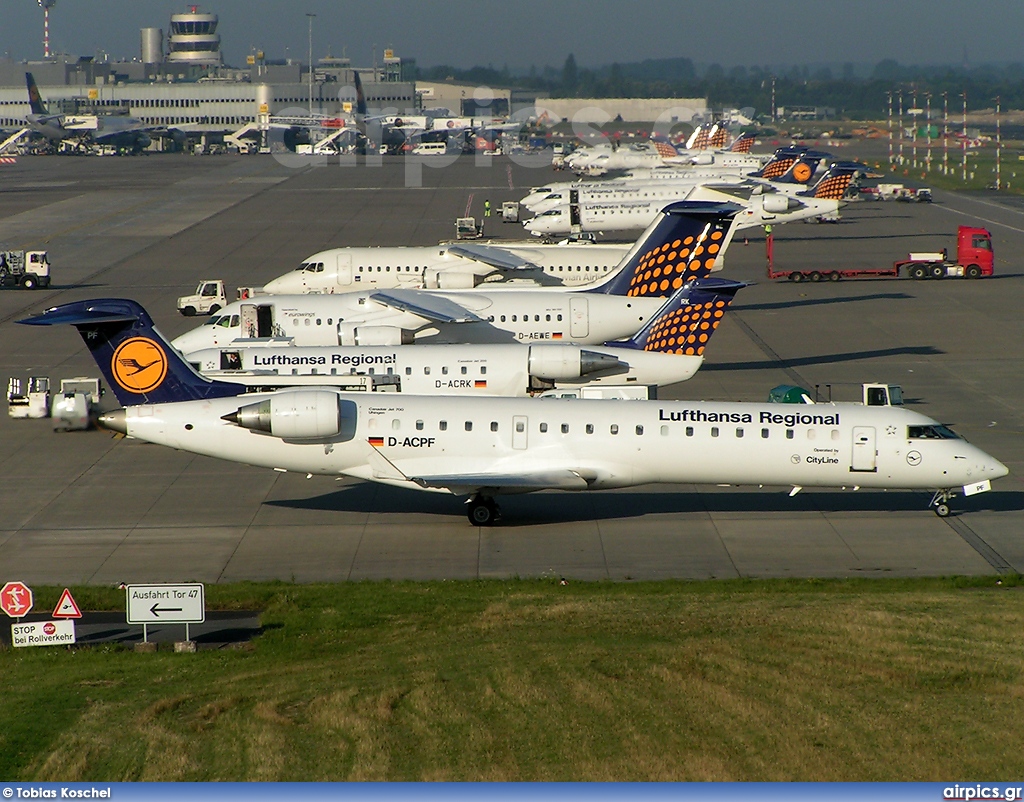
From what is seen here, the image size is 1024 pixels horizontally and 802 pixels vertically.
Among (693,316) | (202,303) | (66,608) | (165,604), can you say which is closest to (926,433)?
(693,316)

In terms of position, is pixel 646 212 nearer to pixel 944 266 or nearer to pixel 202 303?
pixel 944 266

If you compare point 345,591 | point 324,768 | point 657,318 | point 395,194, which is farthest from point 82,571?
point 395,194

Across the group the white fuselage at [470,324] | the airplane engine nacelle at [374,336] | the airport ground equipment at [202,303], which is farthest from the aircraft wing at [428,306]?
the airport ground equipment at [202,303]

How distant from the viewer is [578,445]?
30.4 metres

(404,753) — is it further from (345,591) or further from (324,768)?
(345,591)

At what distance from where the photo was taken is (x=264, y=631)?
24.1m

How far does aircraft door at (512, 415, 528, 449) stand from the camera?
30391 millimetres

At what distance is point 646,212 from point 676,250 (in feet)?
150

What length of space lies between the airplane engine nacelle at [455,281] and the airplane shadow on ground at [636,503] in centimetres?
2341

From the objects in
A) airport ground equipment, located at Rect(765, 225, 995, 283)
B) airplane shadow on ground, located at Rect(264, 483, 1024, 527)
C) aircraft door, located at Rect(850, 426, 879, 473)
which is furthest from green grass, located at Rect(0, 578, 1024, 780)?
airport ground equipment, located at Rect(765, 225, 995, 283)

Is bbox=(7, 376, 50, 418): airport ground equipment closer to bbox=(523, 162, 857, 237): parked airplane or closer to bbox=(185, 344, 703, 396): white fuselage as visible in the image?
bbox=(185, 344, 703, 396): white fuselage

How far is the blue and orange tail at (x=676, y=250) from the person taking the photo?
47438 mm

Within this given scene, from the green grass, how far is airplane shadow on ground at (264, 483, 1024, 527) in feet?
20.4

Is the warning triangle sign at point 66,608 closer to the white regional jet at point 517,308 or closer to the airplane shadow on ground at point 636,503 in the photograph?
the airplane shadow on ground at point 636,503
